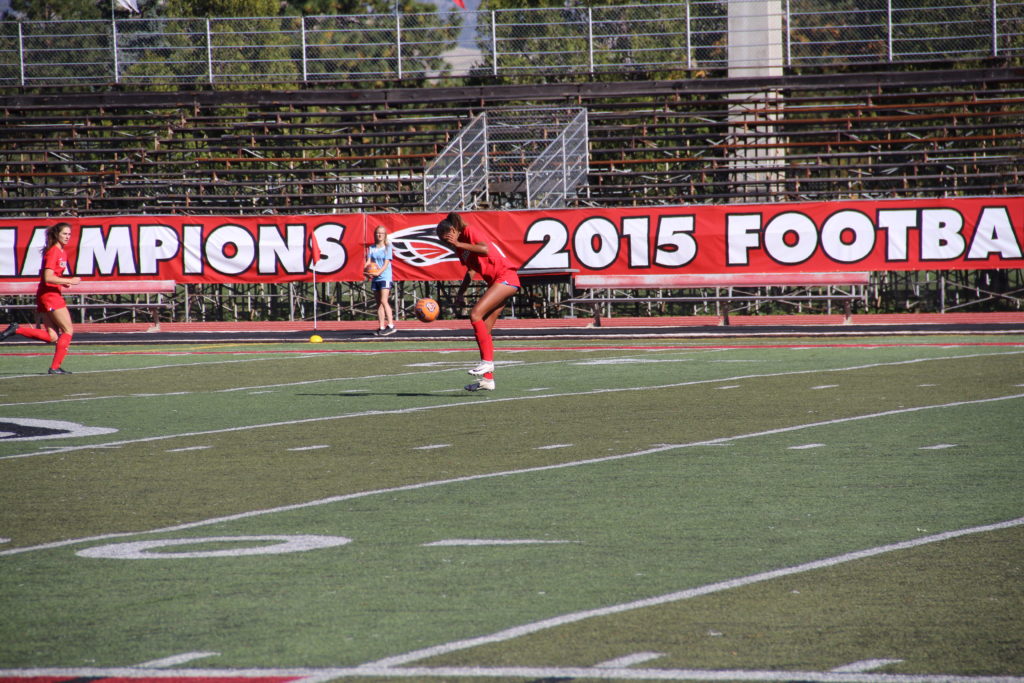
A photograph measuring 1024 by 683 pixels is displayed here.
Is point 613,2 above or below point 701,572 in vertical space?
above

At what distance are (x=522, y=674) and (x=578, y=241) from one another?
2211 cm

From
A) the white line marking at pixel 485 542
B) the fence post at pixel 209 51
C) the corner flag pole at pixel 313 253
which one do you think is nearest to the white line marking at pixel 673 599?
the white line marking at pixel 485 542

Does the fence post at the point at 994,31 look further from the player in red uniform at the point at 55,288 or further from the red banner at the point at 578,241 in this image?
the player in red uniform at the point at 55,288

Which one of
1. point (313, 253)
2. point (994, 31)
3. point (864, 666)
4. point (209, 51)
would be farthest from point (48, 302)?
point (994, 31)

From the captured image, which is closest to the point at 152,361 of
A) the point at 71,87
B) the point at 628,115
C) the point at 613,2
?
the point at 628,115

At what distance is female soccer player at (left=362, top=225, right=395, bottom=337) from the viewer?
24.4 m

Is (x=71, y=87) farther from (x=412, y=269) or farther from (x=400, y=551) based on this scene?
(x=400, y=551)

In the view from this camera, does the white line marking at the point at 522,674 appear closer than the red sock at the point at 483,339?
Yes

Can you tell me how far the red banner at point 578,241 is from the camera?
24.9 metres

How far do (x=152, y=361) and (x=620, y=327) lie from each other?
29.2 feet

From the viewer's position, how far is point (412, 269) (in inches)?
1054

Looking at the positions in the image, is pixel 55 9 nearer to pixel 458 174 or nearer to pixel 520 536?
pixel 458 174

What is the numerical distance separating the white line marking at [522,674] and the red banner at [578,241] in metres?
21.7

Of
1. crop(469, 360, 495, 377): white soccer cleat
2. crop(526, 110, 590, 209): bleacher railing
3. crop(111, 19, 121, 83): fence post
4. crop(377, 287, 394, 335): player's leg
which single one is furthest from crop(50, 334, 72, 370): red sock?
crop(111, 19, 121, 83): fence post
